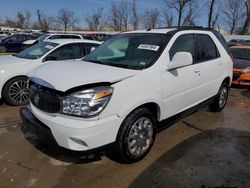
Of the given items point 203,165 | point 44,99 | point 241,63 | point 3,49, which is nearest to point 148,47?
point 44,99

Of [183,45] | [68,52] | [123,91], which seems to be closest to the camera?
[123,91]

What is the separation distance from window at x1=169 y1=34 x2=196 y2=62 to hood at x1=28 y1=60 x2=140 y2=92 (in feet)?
→ 2.98

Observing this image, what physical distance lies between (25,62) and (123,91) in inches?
149

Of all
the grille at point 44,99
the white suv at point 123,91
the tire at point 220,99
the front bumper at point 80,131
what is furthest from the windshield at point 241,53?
the grille at point 44,99

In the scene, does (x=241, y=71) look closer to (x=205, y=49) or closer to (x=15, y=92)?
(x=205, y=49)

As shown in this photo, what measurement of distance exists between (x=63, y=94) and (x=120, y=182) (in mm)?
1267

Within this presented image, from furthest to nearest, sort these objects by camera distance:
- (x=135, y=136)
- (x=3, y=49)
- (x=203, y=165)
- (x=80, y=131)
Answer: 1. (x=3, y=49)
2. (x=203, y=165)
3. (x=135, y=136)
4. (x=80, y=131)

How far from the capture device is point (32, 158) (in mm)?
3557

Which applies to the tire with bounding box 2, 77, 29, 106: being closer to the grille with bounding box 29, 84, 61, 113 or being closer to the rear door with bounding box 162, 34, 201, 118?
the grille with bounding box 29, 84, 61, 113

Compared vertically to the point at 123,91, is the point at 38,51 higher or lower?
higher

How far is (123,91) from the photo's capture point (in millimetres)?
2936

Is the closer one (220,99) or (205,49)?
(205,49)

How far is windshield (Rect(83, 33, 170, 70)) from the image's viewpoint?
3.54 metres

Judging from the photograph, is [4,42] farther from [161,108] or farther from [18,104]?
[161,108]
